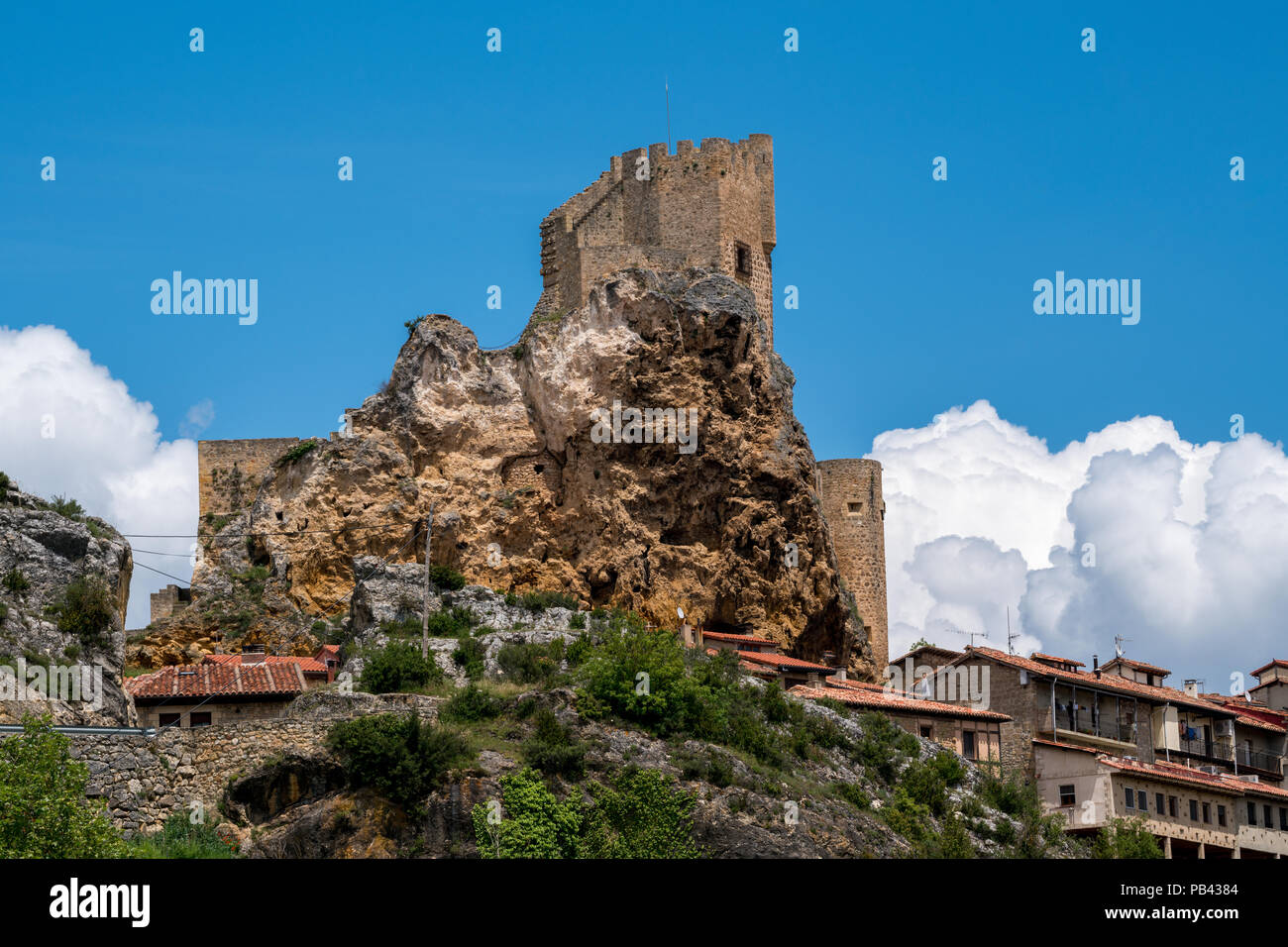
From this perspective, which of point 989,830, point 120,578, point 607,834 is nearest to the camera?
point 607,834

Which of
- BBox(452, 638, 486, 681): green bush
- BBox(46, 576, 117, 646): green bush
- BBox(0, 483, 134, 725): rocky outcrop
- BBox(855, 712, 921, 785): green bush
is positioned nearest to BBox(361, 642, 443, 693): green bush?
BBox(452, 638, 486, 681): green bush

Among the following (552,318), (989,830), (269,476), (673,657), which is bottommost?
(989,830)

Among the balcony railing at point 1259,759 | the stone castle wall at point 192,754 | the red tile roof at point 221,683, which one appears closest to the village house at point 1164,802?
the balcony railing at point 1259,759

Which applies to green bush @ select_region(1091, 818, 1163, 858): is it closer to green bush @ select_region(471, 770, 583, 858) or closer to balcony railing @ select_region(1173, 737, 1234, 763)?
balcony railing @ select_region(1173, 737, 1234, 763)

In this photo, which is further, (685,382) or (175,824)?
(685,382)

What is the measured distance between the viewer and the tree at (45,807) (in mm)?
26484

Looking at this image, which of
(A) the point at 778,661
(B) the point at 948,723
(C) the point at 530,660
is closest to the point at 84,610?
(C) the point at 530,660

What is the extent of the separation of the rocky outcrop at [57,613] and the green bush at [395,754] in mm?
5039

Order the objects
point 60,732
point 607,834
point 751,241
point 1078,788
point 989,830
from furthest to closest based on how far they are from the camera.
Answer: point 751,241, point 1078,788, point 989,830, point 607,834, point 60,732

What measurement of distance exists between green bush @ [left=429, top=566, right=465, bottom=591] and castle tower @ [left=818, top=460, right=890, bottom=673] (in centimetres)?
2120
